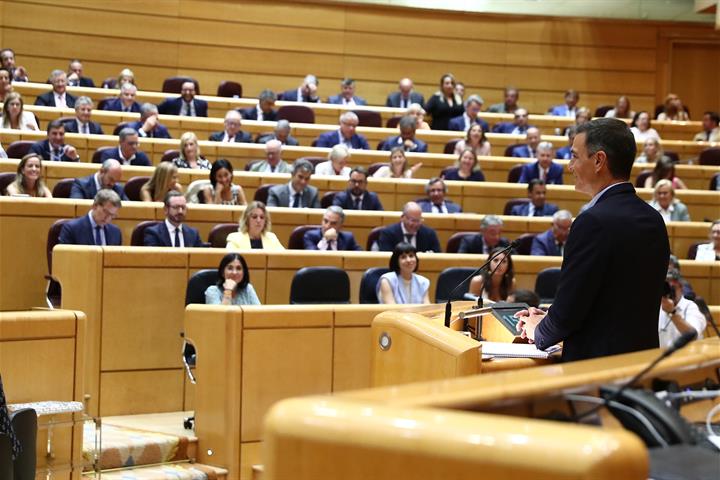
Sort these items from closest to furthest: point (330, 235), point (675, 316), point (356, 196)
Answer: point (675, 316) → point (330, 235) → point (356, 196)

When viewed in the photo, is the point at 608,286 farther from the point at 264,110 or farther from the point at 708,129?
the point at 708,129

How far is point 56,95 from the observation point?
332 inches

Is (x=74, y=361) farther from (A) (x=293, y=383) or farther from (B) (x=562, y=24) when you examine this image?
(B) (x=562, y=24)

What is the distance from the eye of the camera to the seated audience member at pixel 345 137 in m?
8.26

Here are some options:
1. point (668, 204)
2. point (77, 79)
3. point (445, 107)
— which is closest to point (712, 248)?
point (668, 204)

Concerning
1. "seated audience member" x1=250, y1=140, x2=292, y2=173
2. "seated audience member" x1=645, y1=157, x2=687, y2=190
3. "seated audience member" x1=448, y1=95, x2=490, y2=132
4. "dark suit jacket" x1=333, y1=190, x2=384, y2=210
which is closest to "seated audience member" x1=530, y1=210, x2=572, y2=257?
"dark suit jacket" x1=333, y1=190, x2=384, y2=210

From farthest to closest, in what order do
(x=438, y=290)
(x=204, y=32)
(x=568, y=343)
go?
1. (x=204, y=32)
2. (x=438, y=290)
3. (x=568, y=343)

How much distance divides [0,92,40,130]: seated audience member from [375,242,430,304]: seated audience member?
3.41 m

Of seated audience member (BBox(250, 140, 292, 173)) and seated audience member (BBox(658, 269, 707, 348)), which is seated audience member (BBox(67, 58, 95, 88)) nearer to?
seated audience member (BBox(250, 140, 292, 173))

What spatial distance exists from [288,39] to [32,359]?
8300mm

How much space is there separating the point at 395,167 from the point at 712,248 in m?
2.24

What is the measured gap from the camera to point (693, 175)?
8711 millimetres

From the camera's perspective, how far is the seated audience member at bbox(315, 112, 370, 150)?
8258 millimetres

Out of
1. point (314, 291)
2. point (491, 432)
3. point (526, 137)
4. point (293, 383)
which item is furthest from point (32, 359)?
point (526, 137)
